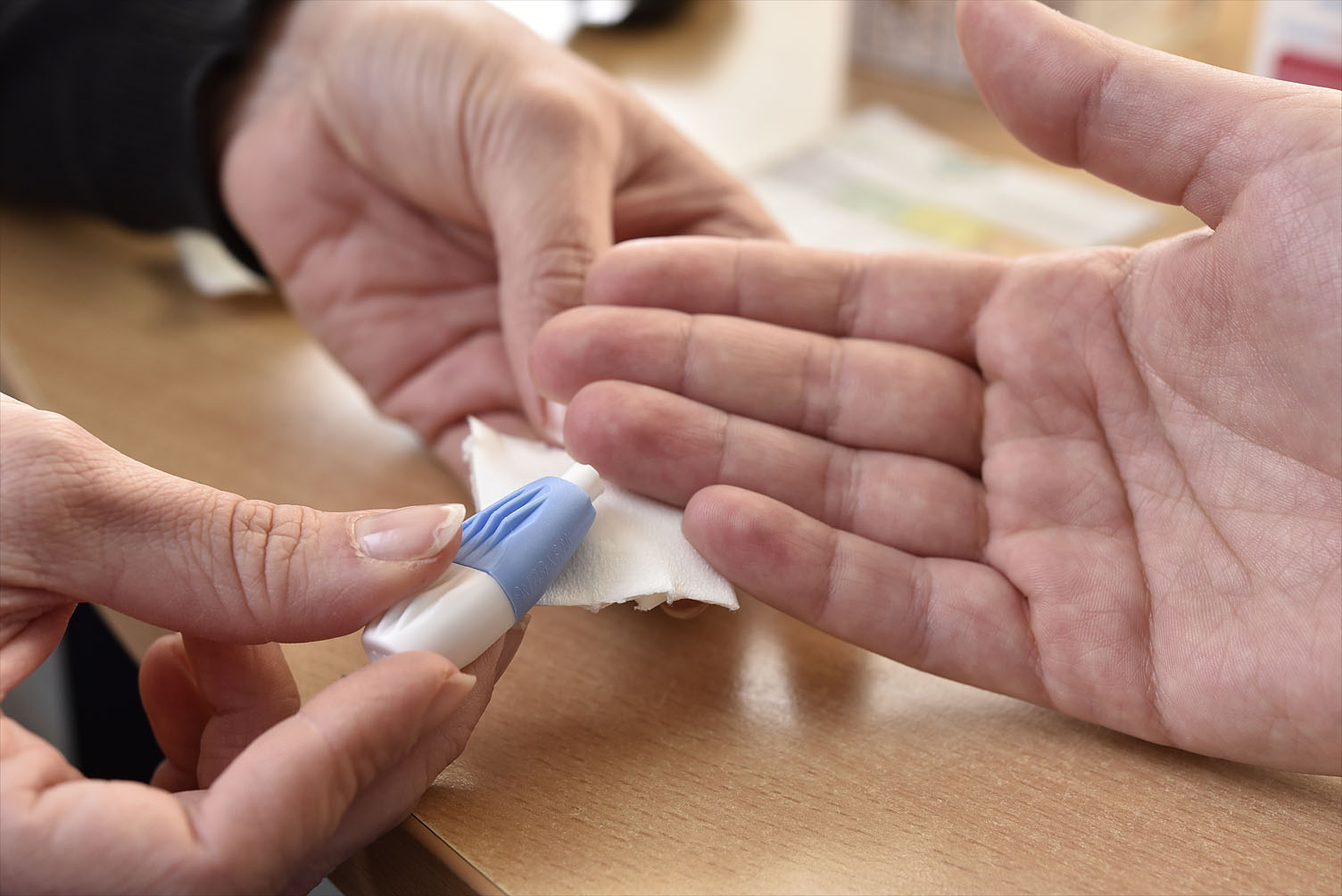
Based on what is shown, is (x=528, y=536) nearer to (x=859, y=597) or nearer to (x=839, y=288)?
(x=859, y=597)

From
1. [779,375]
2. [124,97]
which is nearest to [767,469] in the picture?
[779,375]

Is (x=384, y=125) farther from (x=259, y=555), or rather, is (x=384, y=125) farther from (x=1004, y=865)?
(x=1004, y=865)

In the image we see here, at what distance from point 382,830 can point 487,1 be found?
0.58m

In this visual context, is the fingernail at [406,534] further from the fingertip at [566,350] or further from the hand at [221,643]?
the fingertip at [566,350]

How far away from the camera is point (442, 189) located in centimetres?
76

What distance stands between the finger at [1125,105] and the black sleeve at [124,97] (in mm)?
615

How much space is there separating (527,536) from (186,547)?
0.14 m

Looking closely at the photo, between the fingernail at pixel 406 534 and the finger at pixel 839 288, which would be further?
the finger at pixel 839 288

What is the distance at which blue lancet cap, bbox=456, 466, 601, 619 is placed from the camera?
465 millimetres

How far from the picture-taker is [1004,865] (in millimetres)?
443

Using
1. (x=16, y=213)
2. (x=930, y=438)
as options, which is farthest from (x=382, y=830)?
(x=16, y=213)

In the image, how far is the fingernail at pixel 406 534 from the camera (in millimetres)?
425

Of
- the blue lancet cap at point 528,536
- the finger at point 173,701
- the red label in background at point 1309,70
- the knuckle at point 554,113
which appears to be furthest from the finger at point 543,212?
the red label in background at point 1309,70

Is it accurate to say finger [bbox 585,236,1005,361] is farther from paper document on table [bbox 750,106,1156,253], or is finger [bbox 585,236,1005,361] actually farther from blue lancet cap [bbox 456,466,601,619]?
paper document on table [bbox 750,106,1156,253]
